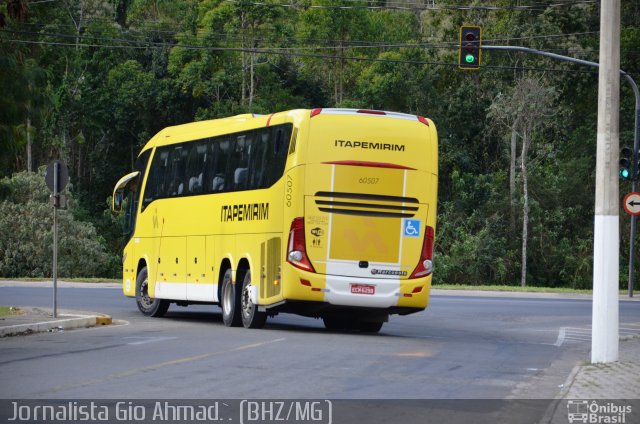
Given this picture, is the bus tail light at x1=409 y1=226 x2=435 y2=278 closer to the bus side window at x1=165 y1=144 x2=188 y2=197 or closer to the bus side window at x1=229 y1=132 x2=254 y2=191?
the bus side window at x1=229 y1=132 x2=254 y2=191

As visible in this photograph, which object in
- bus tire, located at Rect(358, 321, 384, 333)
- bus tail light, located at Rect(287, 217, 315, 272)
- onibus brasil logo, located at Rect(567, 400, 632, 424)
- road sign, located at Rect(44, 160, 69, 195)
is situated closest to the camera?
onibus brasil logo, located at Rect(567, 400, 632, 424)

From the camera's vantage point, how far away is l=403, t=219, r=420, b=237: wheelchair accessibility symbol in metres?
22.5

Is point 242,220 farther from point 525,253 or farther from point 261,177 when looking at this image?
point 525,253

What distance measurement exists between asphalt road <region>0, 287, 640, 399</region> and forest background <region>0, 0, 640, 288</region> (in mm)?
34131

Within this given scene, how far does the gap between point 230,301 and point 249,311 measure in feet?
3.05

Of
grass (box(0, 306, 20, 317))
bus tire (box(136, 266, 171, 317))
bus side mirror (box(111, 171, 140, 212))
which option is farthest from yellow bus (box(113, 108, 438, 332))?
bus side mirror (box(111, 171, 140, 212))

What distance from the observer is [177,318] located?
28.0 meters

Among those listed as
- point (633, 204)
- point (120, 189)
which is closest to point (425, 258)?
point (120, 189)

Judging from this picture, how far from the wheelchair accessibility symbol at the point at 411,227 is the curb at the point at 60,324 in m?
5.95

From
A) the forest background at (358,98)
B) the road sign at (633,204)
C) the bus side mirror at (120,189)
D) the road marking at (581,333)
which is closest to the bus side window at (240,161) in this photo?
the bus side mirror at (120,189)

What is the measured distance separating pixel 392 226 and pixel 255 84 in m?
48.0

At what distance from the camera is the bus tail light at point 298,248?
2205cm

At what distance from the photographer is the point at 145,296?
28.7m

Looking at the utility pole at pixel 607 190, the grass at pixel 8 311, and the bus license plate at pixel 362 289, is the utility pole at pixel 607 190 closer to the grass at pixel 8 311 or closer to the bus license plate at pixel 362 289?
the bus license plate at pixel 362 289
